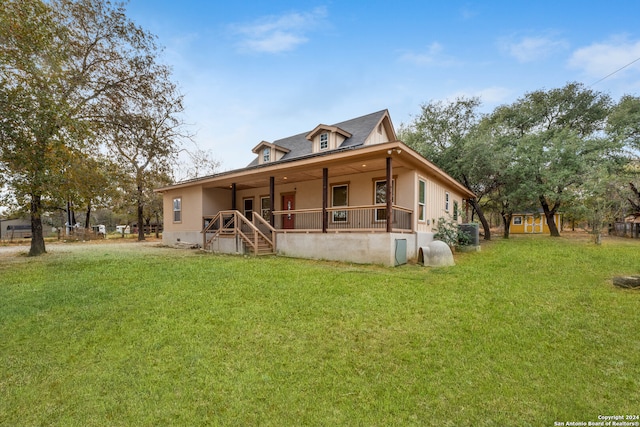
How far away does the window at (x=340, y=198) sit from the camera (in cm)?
1238

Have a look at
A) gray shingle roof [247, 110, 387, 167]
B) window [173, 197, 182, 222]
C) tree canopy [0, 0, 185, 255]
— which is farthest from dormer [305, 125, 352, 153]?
window [173, 197, 182, 222]

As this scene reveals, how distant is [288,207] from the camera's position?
568 inches

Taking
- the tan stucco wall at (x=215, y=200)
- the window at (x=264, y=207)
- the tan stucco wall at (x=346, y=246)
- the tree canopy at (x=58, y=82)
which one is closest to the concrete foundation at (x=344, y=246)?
the tan stucco wall at (x=346, y=246)

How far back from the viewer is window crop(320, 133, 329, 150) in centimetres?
1414

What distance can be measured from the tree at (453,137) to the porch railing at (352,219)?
32.6ft

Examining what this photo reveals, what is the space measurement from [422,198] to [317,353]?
9.25 meters

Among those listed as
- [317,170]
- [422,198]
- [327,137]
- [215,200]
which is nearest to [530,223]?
[422,198]

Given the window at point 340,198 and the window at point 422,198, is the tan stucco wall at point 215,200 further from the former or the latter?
the window at point 422,198

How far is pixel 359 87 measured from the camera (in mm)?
16422

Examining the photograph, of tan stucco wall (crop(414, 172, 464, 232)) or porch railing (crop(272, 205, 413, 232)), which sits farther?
tan stucco wall (crop(414, 172, 464, 232))

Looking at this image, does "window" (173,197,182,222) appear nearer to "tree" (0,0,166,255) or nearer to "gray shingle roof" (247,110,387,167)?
"tree" (0,0,166,255)

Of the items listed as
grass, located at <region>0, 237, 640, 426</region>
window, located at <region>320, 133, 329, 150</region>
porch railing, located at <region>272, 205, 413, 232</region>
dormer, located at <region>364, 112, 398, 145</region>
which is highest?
dormer, located at <region>364, 112, 398, 145</region>

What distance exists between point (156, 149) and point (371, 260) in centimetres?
931

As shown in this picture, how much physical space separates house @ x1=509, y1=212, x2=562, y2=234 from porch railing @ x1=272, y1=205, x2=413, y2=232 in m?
25.7
